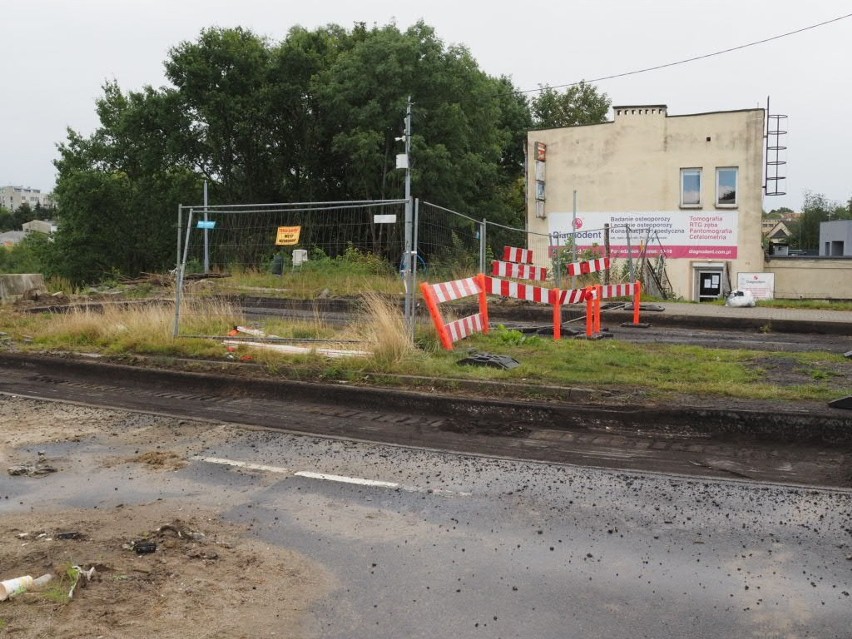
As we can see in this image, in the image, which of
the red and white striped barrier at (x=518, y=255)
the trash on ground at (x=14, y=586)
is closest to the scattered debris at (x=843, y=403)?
the trash on ground at (x=14, y=586)

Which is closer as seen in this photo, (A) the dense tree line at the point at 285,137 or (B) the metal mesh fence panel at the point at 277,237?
(B) the metal mesh fence panel at the point at 277,237

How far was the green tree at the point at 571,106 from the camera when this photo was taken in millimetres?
57562

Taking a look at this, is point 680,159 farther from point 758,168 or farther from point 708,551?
point 708,551

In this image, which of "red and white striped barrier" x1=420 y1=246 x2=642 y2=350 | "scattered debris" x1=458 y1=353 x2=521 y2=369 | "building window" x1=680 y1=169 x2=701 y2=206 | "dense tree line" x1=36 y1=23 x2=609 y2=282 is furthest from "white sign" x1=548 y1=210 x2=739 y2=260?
"scattered debris" x1=458 y1=353 x2=521 y2=369

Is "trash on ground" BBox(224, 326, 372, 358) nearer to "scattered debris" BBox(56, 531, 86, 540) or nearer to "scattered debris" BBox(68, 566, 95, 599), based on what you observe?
"scattered debris" BBox(56, 531, 86, 540)

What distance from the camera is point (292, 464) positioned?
643 cm

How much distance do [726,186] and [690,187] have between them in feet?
4.75

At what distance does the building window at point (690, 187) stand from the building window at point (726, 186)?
0.80 meters

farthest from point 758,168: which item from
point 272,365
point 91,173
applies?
point 91,173

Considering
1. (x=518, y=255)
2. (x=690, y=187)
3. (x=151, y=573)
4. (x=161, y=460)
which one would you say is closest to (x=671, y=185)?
(x=690, y=187)

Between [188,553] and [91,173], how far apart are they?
1748 inches

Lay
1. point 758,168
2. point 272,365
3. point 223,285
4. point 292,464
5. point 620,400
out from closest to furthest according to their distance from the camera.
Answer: point 292,464 < point 620,400 < point 272,365 < point 223,285 < point 758,168

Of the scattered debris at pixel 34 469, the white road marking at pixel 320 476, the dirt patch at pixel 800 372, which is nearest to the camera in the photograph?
the white road marking at pixel 320 476

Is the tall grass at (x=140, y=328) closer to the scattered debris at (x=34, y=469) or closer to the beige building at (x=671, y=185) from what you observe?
the scattered debris at (x=34, y=469)
